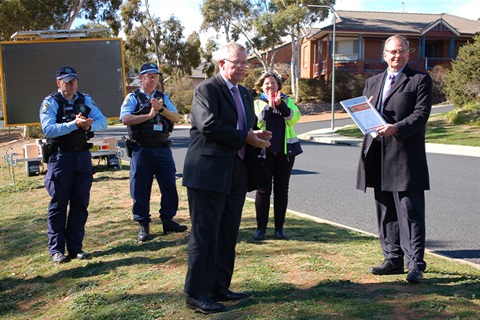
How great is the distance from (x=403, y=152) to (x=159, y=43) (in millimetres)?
49528

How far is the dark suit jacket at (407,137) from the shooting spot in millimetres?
5086

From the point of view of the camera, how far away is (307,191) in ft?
36.3

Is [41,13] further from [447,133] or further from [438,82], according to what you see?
[438,82]

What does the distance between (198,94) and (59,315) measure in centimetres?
223

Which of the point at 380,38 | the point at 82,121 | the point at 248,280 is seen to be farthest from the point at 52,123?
the point at 380,38

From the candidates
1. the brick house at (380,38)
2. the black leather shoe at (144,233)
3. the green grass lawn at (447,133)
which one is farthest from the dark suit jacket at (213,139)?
the brick house at (380,38)

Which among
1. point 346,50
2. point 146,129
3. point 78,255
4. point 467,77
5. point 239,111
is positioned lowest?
point 78,255

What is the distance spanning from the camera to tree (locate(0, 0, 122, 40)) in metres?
25.6

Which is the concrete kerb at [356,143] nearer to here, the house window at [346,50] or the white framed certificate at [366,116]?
the white framed certificate at [366,116]

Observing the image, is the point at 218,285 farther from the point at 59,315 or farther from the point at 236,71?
the point at 236,71

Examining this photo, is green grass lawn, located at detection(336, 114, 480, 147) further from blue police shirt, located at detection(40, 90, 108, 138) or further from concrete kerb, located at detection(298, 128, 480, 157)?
blue police shirt, located at detection(40, 90, 108, 138)

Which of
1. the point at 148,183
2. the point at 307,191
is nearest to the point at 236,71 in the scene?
the point at 148,183

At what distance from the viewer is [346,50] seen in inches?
1965

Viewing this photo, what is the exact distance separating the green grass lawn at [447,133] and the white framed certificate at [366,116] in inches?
647
